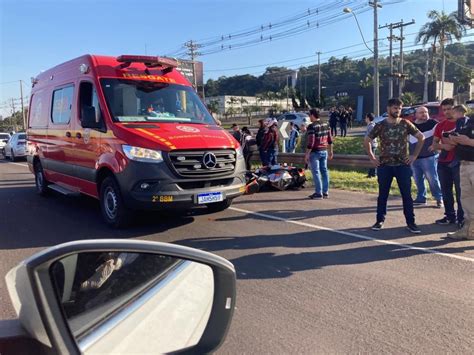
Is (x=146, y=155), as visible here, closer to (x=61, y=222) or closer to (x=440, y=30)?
(x=61, y=222)

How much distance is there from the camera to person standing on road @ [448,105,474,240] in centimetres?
577

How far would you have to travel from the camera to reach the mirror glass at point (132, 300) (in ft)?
4.60

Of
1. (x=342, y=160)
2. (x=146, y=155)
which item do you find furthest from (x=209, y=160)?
(x=342, y=160)

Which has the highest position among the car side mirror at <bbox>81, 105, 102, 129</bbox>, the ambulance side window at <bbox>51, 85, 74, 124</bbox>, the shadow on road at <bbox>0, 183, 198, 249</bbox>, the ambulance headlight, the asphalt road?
the ambulance side window at <bbox>51, 85, 74, 124</bbox>

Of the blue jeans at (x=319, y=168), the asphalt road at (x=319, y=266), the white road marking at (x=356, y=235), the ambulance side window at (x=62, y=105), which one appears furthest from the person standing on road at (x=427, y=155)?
the ambulance side window at (x=62, y=105)

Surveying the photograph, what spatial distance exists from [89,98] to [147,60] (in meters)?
1.14

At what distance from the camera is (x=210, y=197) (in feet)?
20.9

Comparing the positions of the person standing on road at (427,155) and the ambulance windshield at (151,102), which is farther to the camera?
the person standing on road at (427,155)

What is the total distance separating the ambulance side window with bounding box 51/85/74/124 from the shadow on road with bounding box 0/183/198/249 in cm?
171

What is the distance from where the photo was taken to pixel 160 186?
6.01 metres

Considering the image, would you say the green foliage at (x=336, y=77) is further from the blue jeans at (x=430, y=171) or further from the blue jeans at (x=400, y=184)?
the blue jeans at (x=400, y=184)

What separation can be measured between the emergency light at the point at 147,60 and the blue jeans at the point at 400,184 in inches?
153

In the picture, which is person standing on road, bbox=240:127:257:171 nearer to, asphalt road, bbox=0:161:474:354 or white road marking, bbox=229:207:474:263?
asphalt road, bbox=0:161:474:354

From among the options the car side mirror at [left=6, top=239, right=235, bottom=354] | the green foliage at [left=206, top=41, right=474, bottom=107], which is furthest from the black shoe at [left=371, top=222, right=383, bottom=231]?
the green foliage at [left=206, top=41, right=474, bottom=107]
